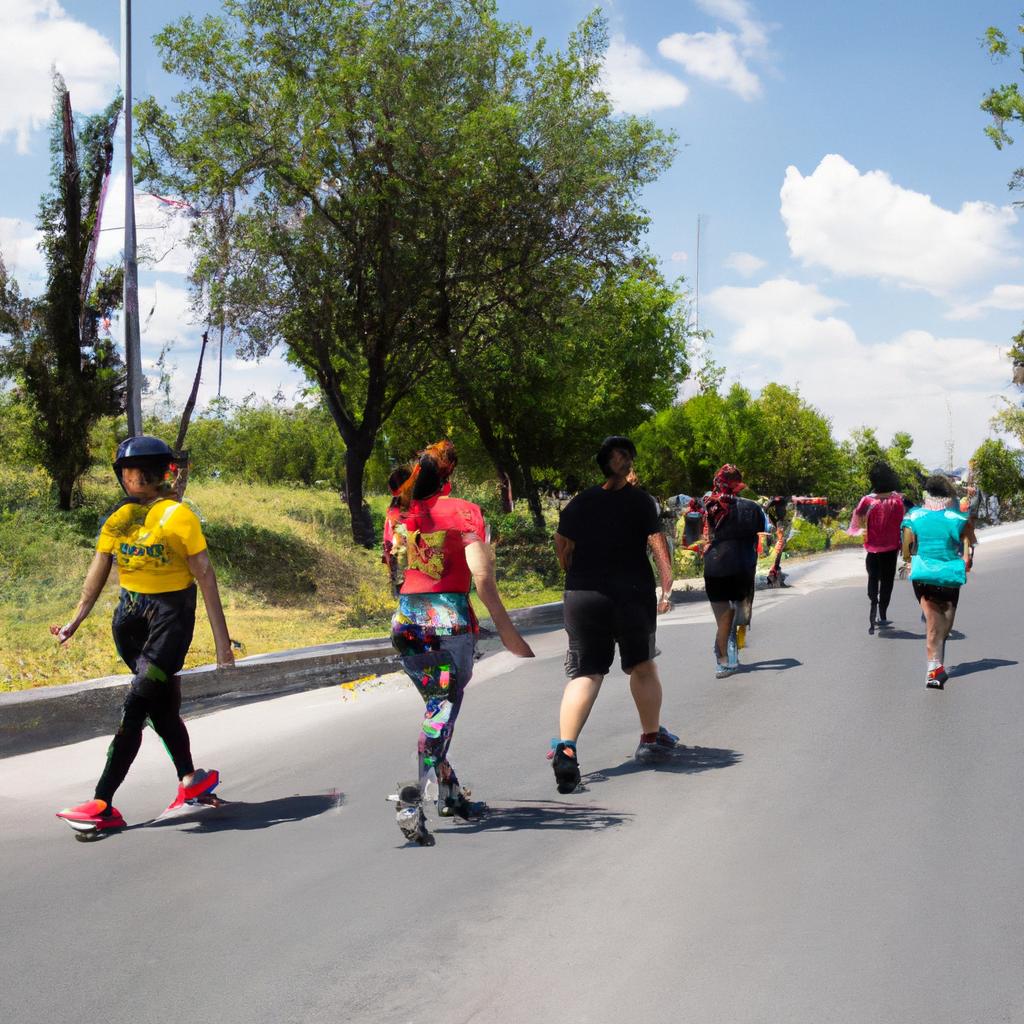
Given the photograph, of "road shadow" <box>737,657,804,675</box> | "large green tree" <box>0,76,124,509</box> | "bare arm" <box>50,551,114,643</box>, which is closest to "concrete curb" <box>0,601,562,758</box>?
"bare arm" <box>50,551,114,643</box>

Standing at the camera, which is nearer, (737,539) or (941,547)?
(941,547)

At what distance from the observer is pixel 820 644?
1116cm

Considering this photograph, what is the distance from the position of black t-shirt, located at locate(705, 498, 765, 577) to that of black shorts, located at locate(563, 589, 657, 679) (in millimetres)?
3480

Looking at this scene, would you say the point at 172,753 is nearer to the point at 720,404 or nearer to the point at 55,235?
the point at 55,235

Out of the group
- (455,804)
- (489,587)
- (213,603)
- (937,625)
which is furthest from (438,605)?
(937,625)

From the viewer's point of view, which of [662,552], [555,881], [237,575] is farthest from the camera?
[237,575]

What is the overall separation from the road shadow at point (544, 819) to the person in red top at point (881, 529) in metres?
6.82

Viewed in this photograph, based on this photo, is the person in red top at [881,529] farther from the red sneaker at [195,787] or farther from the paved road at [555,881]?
the red sneaker at [195,787]

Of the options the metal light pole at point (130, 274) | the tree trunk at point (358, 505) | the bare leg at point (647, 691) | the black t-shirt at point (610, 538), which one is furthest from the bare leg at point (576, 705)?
the tree trunk at point (358, 505)

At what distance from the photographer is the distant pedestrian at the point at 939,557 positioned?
8734mm

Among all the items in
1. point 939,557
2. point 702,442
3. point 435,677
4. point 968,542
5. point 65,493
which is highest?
point 702,442

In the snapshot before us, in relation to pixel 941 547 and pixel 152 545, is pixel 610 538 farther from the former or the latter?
pixel 941 547

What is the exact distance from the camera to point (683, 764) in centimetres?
652

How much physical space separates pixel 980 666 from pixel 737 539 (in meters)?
2.29
